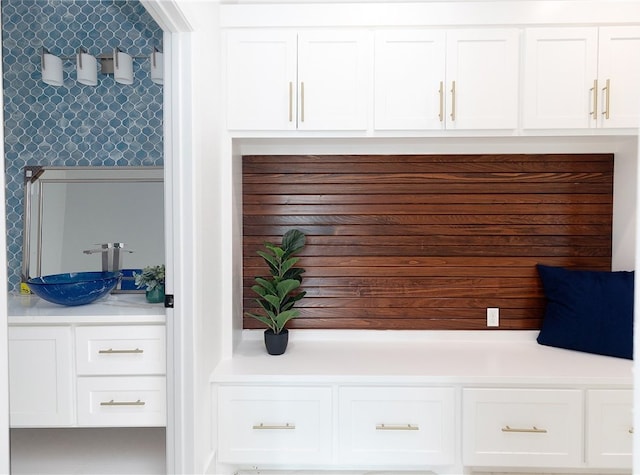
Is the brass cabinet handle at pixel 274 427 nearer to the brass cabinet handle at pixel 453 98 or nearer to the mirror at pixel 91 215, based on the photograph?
the mirror at pixel 91 215

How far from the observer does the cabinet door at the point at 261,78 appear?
2395 millimetres

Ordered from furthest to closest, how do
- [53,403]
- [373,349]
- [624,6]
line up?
[373,349], [624,6], [53,403]

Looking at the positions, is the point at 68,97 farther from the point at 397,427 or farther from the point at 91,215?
the point at 397,427

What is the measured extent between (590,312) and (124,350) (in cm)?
221

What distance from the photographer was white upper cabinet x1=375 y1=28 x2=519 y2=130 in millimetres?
2377

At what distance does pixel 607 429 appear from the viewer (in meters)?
2.19

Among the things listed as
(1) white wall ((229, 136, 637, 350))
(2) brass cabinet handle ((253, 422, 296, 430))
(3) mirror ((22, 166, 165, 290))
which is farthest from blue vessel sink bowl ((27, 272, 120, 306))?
(2) brass cabinet handle ((253, 422, 296, 430))

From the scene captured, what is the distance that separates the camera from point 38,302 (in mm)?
2385

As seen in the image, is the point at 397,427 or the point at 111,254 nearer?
the point at 397,427

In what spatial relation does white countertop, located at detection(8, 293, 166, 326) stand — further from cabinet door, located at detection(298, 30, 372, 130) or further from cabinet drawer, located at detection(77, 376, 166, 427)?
cabinet door, located at detection(298, 30, 372, 130)

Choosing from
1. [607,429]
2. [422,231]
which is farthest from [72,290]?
[607,429]

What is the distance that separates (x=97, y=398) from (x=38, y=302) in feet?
1.98

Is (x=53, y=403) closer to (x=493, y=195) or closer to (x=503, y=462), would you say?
(x=503, y=462)

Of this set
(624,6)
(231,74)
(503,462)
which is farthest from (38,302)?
(624,6)
